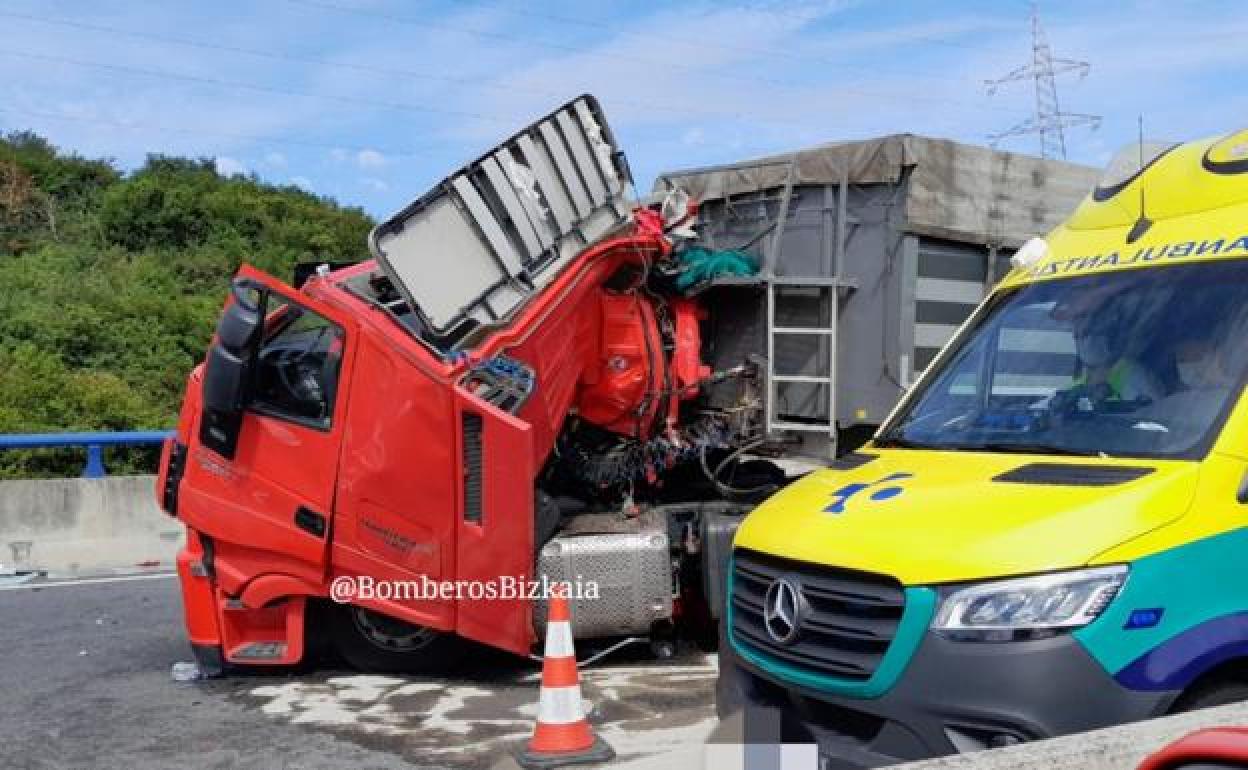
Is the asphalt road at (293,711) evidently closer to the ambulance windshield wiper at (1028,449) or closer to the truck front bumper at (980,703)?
the truck front bumper at (980,703)

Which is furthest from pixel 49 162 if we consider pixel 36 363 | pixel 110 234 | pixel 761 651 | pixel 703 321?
pixel 761 651

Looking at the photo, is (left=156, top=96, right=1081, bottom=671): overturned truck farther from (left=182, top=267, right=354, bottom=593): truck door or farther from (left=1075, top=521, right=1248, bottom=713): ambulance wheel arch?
(left=1075, top=521, right=1248, bottom=713): ambulance wheel arch

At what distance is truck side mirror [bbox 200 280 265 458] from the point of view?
6.13 m

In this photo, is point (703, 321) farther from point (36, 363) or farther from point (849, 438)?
point (36, 363)

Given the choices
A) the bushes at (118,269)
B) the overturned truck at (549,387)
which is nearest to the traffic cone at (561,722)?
the overturned truck at (549,387)

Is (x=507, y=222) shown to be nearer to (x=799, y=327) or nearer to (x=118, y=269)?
(x=799, y=327)

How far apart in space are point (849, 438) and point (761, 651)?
13.4 feet

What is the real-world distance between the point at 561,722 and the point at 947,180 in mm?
4525

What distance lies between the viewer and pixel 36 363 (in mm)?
16438

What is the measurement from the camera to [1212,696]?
3486mm

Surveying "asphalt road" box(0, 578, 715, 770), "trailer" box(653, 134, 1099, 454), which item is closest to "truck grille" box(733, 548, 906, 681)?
"asphalt road" box(0, 578, 715, 770)

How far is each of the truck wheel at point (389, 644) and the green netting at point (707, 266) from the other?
2763 millimetres

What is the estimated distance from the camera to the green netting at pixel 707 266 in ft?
25.8

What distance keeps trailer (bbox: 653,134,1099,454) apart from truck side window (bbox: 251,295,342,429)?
8.95 ft
